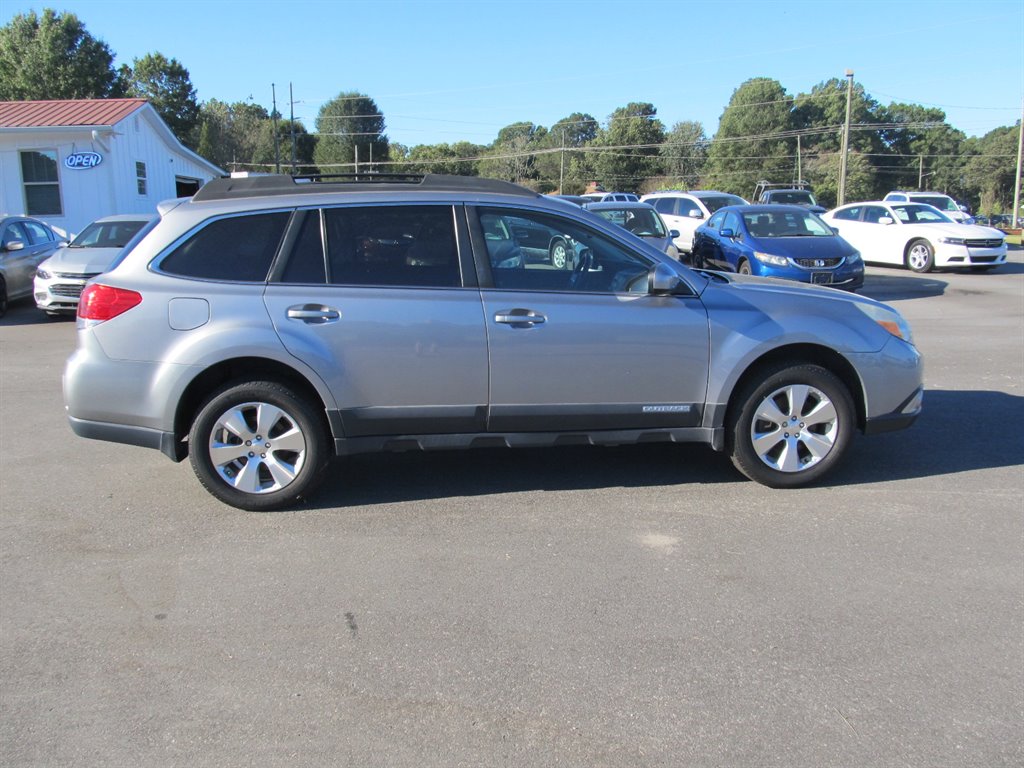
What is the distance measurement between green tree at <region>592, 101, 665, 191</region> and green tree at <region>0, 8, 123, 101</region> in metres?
48.3

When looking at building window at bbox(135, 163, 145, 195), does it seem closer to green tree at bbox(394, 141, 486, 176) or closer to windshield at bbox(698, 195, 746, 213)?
windshield at bbox(698, 195, 746, 213)

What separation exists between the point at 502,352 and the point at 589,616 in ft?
5.56

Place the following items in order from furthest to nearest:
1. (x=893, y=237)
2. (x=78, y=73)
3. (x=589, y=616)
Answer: (x=78, y=73) < (x=893, y=237) < (x=589, y=616)

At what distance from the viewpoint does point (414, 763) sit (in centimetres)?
268

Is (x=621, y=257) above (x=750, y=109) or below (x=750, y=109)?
below

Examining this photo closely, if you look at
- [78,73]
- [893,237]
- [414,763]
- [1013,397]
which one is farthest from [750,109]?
[414,763]

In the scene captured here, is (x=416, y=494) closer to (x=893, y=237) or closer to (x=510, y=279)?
(x=510, y=279)

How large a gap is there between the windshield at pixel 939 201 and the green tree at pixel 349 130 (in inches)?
2392

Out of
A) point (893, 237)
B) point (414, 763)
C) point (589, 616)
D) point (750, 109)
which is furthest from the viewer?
point (750, 109)

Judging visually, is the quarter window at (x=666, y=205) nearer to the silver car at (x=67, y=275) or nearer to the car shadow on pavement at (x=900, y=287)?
the car shadow on pavement at (x=900, y=287)

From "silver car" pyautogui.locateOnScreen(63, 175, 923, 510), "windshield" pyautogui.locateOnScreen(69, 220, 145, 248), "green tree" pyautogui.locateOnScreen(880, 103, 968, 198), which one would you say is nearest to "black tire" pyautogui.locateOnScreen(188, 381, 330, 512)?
"silver car" pyautogui.locateOnScreen(63, 175, 923, 510)

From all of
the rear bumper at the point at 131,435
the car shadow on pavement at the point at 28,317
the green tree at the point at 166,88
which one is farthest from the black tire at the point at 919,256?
the green tree at the point at 166,88

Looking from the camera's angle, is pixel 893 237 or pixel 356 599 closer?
pixel 356 599

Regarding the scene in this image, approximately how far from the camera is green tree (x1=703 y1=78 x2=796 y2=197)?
90.8 metres
